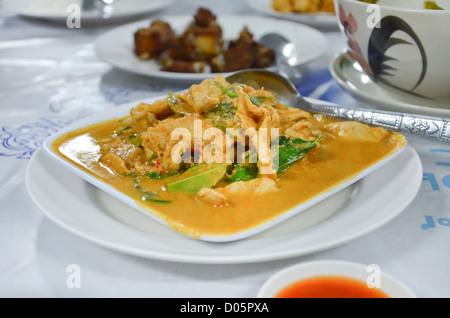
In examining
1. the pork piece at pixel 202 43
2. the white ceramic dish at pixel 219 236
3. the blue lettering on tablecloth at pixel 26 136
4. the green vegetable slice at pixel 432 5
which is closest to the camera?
the white ceramic dish at pixel 219 236

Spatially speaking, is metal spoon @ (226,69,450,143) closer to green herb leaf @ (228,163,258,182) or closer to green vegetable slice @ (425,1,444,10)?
green herb leaf @ (228,163,258,182)

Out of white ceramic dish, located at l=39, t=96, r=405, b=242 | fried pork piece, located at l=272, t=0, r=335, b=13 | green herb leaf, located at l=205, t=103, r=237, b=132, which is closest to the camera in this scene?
white ceramic dish, located at l=39, t=96, r=405, b=242

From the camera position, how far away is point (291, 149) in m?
1.37

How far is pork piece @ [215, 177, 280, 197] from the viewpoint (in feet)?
3.87

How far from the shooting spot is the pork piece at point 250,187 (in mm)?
1180

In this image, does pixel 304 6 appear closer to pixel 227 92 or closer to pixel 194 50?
pixel 194 50

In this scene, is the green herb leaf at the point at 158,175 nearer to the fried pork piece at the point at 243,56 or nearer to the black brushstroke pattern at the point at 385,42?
the black brushstroke pattern at the point at 385,42

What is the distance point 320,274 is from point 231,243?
0.67 ft

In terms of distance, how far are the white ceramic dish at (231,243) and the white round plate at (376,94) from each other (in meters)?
0.32

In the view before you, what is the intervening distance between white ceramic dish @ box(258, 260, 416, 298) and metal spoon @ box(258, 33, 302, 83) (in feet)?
4.64

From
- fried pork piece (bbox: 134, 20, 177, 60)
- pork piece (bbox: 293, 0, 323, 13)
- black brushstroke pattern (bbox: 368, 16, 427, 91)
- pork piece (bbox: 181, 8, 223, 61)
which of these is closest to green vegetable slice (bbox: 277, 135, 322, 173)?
black brushstroke pattern (bbox: 368, 16, 427, 91)

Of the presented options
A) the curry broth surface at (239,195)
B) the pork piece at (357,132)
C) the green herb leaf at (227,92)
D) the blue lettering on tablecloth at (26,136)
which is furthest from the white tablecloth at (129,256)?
the green herb leaf at (227,92)
